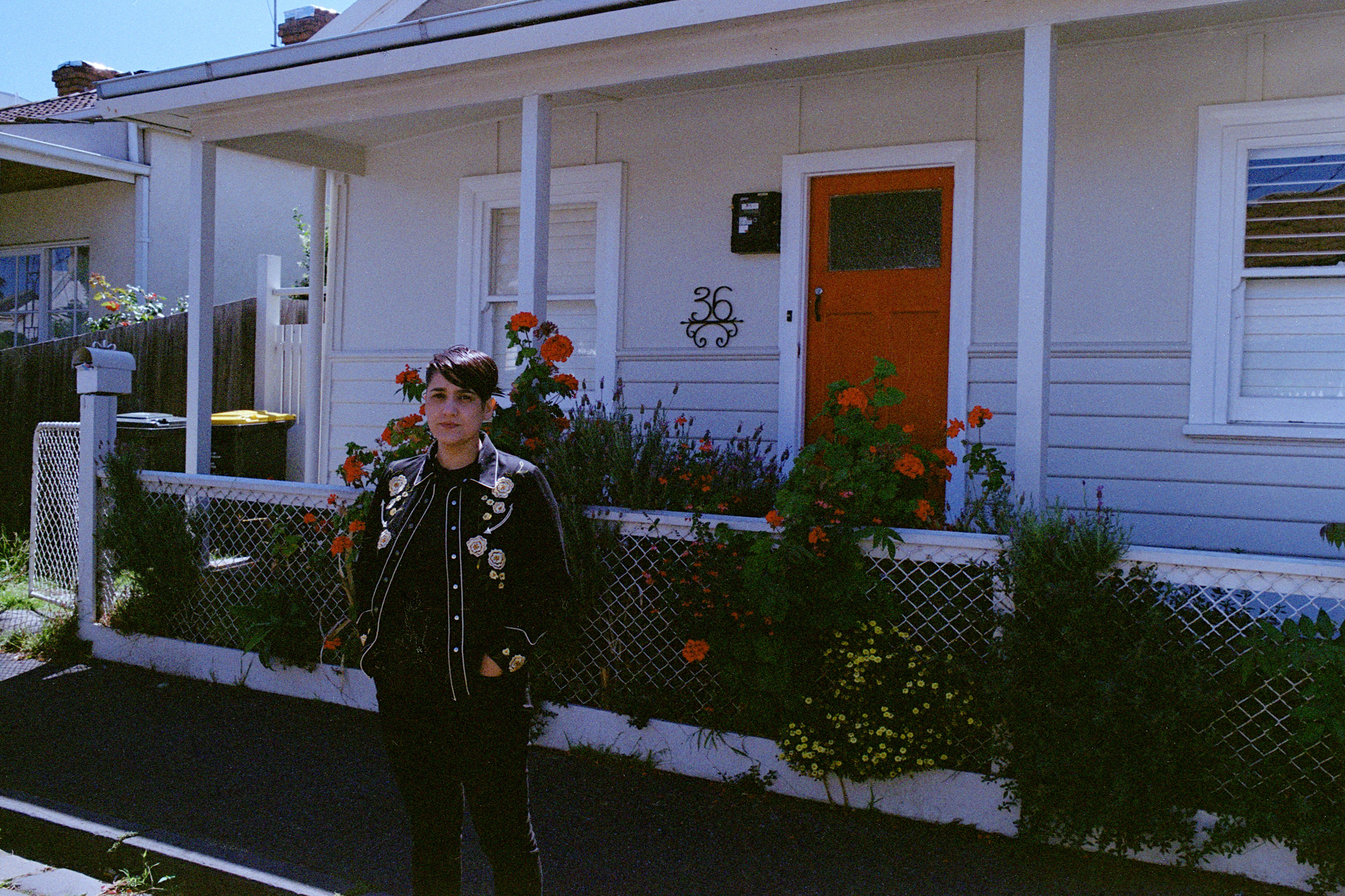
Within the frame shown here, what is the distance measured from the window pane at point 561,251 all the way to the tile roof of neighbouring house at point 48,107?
7.49m

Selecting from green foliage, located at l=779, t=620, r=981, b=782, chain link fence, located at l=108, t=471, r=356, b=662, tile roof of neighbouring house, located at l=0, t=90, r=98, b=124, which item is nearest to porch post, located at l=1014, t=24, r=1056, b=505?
green foliage, located at l=779, t=620, r=981, b=782

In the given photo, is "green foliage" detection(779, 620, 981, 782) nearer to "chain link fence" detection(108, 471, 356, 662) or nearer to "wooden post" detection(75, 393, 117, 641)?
"chain link fence" detection(108, 471, 356, 662)

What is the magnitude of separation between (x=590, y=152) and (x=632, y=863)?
511 cm

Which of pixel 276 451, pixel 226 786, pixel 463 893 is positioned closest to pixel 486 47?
pixel 226 786

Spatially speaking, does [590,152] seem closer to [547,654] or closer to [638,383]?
[638,383]

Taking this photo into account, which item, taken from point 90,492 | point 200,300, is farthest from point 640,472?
point 200,300

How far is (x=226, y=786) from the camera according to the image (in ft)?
15.5

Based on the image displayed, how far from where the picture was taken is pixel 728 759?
15.6ft

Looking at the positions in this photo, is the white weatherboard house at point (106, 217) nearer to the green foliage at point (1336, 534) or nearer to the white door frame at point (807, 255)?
the white door frame at point (807, 255)

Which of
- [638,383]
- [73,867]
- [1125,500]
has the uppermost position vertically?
[638,383]

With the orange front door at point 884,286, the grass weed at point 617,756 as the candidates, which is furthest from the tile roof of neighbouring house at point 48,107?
the grass weed at point 617,756

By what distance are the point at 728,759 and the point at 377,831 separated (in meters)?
1.42

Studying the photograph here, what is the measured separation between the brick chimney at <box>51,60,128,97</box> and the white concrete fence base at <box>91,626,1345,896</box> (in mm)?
12300

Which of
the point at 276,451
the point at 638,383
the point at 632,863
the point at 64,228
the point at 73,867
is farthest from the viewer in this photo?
the point at 64,228
